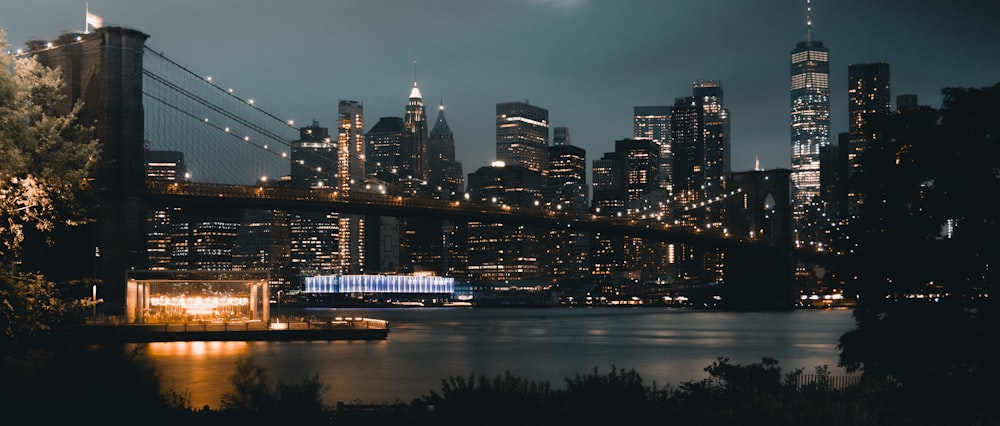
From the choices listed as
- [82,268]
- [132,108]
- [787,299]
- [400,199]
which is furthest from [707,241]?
[82,268]

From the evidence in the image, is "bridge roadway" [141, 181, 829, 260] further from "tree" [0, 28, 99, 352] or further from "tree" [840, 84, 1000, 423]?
"tree" [840, 84, 1000, 423]

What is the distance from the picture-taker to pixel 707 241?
100 meters

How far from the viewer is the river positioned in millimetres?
37281

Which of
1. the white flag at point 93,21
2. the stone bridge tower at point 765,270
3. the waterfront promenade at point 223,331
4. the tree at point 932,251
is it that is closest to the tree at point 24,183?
the tree at point 932,251

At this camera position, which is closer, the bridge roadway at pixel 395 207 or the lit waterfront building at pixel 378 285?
the bridge roadway at pixel 395 207

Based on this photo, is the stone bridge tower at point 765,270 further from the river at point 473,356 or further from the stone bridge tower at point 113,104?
the stone bridge tower at point 113,104

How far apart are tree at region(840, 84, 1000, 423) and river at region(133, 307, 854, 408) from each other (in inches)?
402

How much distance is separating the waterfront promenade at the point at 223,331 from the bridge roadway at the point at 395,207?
41.5 feet

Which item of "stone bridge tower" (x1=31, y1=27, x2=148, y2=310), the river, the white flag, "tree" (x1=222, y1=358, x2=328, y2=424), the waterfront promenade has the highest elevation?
the white flag

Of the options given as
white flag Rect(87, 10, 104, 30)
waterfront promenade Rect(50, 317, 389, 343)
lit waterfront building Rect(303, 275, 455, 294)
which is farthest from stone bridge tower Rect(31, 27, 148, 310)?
lit waterfront building Rect(303, 275, 455, 294)

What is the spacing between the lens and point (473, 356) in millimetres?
52656

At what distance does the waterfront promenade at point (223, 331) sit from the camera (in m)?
50.9

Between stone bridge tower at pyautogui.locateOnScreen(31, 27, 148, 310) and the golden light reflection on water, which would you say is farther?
stone bridge tower at pyautogui.locateOnScreen(31, 27, 148, 310)

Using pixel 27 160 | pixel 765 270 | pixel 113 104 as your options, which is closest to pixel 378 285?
pixel 765 270
